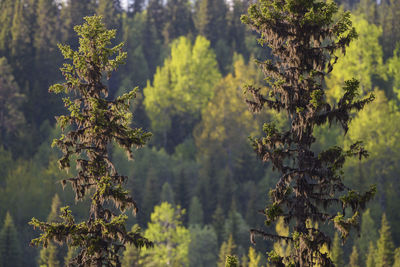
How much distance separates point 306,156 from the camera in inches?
743

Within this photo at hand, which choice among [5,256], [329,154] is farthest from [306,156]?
[5,256]

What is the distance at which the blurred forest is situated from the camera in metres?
72.2

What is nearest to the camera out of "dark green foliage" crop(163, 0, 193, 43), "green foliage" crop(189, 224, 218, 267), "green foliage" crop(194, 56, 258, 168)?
"green foliage" crop(189, 224, 218, 267)

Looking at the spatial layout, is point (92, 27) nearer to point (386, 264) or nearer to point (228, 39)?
point (386, 264)

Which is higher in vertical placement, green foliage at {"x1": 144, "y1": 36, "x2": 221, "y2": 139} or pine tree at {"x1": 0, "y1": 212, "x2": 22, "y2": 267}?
green foliage at {"x1": 144, "y1": 36, "x2": 221, "y2": 139}

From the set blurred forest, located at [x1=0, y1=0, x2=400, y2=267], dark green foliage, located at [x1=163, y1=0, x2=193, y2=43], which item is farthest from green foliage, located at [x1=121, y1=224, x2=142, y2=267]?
dark green foliage, located at [x1=163, y1=0, x2=193, y2=43]

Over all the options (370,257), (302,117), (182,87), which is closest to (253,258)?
(370,257)

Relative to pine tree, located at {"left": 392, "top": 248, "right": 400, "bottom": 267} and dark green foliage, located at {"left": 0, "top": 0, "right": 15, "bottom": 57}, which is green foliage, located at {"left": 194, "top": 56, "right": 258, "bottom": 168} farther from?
pine tree, located at {"left": 392, "top": 248, "right": 400, "bottom": 267}

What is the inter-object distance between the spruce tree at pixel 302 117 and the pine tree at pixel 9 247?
56.3 metres

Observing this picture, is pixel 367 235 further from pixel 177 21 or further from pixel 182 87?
pixel 177 21

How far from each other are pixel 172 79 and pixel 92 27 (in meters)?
86.1

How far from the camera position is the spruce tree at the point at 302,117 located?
18453mm

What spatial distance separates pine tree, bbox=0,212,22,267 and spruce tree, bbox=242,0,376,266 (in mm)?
56298

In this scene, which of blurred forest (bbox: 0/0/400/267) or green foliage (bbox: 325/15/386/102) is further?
green foliage (bbox: 325/15/386/102)
